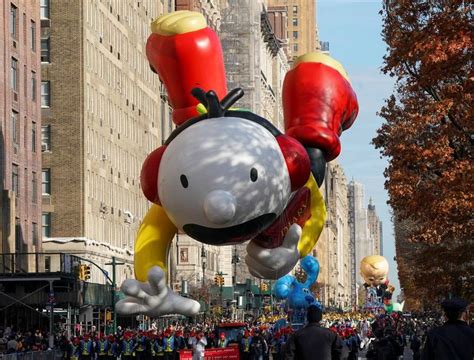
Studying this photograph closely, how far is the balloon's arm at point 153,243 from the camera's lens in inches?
877

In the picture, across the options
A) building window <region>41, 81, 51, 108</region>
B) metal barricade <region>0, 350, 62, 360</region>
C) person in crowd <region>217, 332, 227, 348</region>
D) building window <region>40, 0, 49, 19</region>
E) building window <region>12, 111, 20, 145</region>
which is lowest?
metal barricade <region>0, 350, 62, 360</region>

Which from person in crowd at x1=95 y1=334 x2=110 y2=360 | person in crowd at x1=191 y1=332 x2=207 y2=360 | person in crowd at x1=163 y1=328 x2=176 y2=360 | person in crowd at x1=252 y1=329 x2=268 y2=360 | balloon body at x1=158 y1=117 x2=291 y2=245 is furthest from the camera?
person in crowd at x1=252 y1=329 x2=268 y2=360

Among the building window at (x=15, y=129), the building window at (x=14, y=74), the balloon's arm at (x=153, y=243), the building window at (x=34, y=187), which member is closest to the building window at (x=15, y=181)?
the building window at (x=15, y=129)

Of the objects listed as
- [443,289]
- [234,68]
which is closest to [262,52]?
[234,68]

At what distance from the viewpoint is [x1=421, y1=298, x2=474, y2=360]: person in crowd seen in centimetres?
1319

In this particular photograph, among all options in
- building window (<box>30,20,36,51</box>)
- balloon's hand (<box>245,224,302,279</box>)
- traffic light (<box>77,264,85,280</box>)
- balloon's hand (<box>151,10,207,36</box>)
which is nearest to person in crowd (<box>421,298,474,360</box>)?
balloon's hand (<box>245,224,302,279</box>)

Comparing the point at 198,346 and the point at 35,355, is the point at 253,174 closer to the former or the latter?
the point at 198,346

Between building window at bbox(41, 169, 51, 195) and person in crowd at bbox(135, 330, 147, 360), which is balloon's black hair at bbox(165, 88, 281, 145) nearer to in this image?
person in crowd at bbox(135, 330, 147, 360)

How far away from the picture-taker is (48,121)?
2746 inches

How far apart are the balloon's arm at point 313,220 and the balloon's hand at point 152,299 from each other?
2.13 meters

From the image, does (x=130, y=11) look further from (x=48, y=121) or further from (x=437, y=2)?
(x=437, y=2)

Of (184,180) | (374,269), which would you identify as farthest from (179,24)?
(374,269)

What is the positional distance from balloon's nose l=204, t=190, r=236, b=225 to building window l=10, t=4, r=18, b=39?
40213mm

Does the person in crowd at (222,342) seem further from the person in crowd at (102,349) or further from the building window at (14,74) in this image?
the building window at (14,74)
